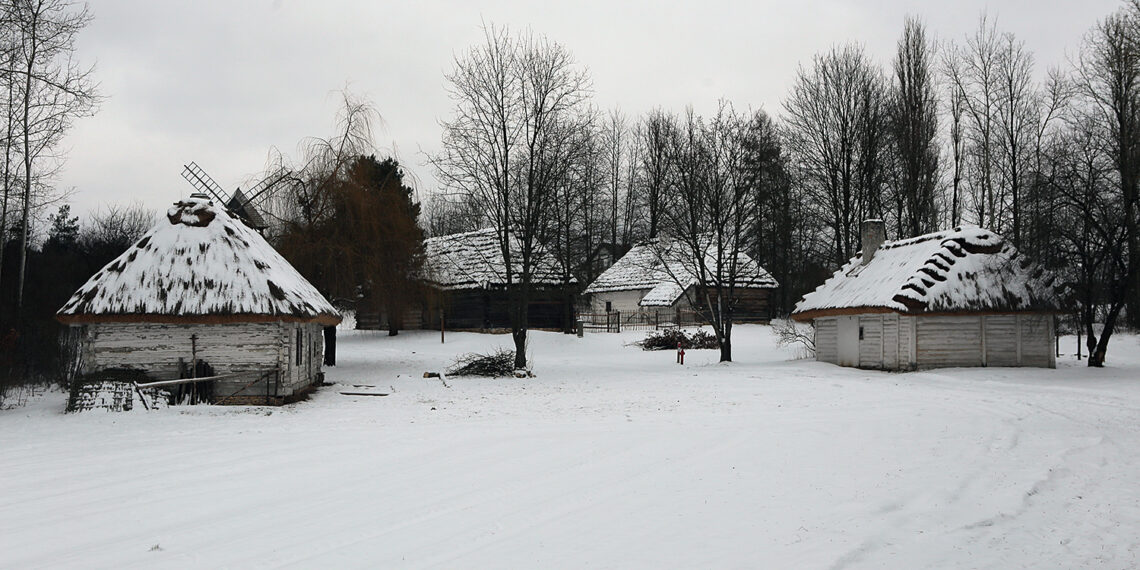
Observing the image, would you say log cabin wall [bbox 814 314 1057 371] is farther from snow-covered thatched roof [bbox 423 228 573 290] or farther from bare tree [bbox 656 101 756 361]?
snow-covered thatched roof [bbox 423 228 573 290]

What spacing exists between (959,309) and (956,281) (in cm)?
104

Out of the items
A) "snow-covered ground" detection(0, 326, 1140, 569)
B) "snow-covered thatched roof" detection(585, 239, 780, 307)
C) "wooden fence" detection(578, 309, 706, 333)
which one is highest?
"snow-covered thatched roof" detection(585, 239, 780, 307)

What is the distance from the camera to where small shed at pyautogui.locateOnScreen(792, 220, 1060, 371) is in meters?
23.4

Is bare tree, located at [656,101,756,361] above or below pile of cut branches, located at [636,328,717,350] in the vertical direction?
above

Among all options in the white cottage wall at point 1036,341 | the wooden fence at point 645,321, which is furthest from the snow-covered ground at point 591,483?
the wooden fence at point 645,321

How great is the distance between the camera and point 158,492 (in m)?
9.07

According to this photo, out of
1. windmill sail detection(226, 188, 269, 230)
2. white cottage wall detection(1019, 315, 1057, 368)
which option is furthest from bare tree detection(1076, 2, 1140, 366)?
windmill sail detection(226, 188, 269, 230)

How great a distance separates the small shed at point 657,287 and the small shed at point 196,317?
26.4 metres

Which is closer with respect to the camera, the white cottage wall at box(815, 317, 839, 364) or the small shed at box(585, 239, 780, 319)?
the white cottage wall at box(815, 317, 839, 364)

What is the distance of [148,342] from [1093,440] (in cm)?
1928

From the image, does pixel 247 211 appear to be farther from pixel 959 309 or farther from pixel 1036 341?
pixel 1036 341

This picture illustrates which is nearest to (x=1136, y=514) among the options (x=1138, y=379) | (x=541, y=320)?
(x=1138, y=379)

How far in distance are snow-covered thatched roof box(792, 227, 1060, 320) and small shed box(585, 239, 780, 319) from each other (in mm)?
16860

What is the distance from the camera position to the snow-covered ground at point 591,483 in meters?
6.95
